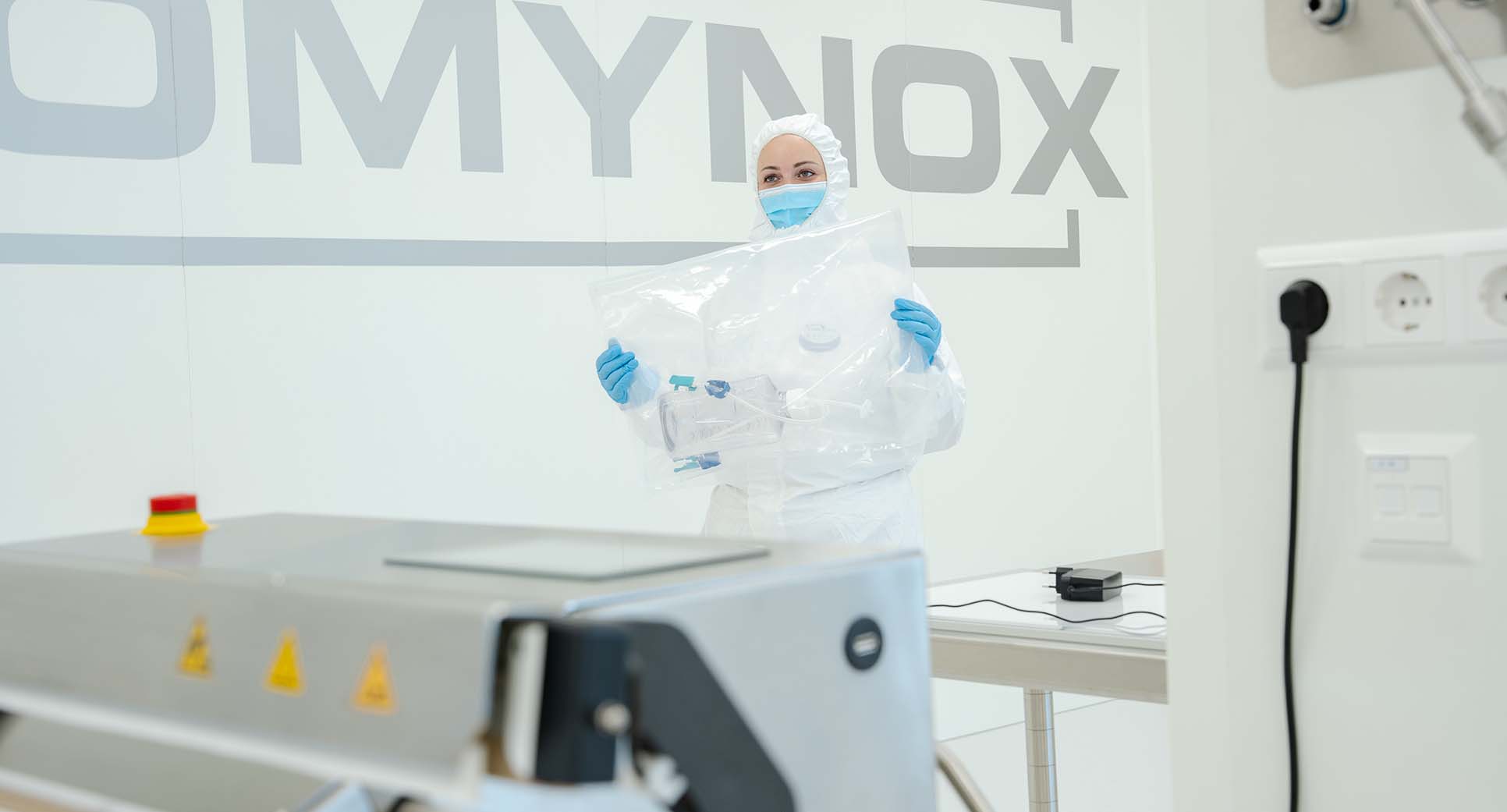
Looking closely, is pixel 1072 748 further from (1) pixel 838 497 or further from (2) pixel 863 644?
(2) pixel 863 644

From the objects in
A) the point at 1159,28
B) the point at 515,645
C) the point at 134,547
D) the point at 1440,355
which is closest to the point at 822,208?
the point at 1159,28

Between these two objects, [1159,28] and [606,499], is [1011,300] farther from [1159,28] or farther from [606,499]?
[1159,28]

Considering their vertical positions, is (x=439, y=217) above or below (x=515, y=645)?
above

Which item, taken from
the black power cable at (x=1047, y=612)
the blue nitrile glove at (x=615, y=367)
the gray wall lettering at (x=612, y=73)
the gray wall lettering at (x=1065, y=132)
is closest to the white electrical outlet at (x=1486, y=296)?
the black power cable at (x=1047, y=612)

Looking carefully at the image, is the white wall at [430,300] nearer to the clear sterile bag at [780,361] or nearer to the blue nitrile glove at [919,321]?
the clear sterile bag at [780,361]

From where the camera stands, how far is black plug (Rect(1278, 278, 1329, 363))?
2.95 ft

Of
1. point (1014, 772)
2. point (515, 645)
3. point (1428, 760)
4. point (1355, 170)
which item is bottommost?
point (1014, 772)

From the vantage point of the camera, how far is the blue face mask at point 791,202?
2.61 metres

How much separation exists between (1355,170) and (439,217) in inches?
93.2

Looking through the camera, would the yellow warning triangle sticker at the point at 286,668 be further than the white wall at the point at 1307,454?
No

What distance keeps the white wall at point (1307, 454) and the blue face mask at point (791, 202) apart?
5.34 ft

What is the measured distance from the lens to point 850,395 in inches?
93.1

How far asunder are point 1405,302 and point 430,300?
2.40 metres

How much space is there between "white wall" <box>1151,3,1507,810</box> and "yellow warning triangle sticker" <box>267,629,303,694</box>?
69 centimetres
